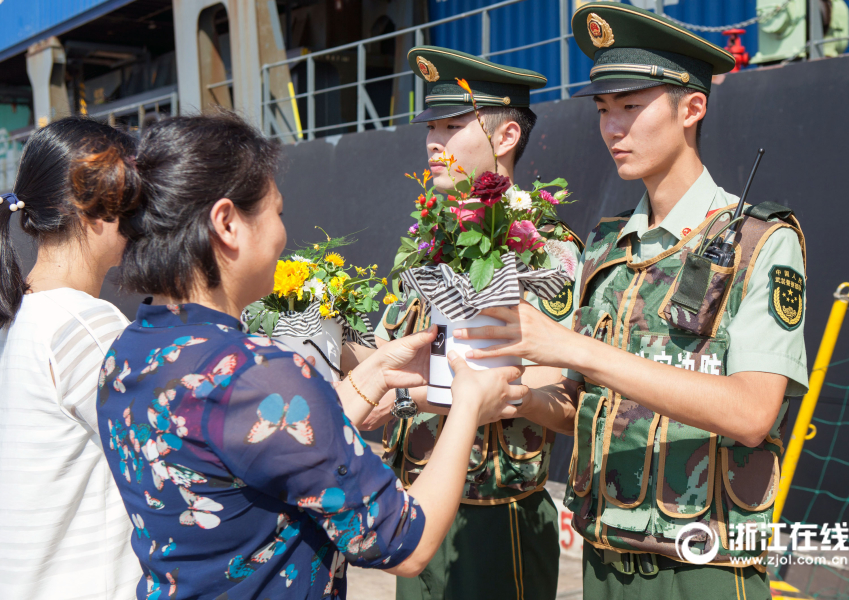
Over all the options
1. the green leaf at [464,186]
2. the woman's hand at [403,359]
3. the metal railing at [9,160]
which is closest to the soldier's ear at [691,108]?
the green leaf at [464,186]

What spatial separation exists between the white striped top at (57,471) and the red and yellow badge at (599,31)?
58.9 inches

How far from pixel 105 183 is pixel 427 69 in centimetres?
160

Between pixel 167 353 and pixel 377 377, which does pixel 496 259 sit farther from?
pixel 167 353

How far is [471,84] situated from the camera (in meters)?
2.53

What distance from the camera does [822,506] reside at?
151 inches

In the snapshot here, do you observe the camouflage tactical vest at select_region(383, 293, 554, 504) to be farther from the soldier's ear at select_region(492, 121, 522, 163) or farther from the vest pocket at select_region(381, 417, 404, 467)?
the soldier's ear at select_region(492, 121, 522, 163)

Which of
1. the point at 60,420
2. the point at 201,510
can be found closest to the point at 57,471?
the point at 60,420

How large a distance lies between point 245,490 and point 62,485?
27.5 inches

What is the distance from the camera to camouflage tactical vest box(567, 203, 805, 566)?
165 centimetres

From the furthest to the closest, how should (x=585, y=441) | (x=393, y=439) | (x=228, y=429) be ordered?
(x=393, y=439)
(x=585, y=441)
(x=228, y=429)

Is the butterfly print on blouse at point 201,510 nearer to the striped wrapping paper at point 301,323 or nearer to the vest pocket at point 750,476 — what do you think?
the striped wrapping paper at point 301,323

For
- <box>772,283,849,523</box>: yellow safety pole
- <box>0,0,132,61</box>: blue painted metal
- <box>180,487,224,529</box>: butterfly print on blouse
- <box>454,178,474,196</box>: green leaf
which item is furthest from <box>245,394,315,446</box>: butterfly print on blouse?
<box>0,0,132,61</box>: blue painted metal

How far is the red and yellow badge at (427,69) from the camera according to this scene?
8.87 ft

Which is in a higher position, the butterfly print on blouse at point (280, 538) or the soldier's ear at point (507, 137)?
the soldier's ear at point (507, 137)
